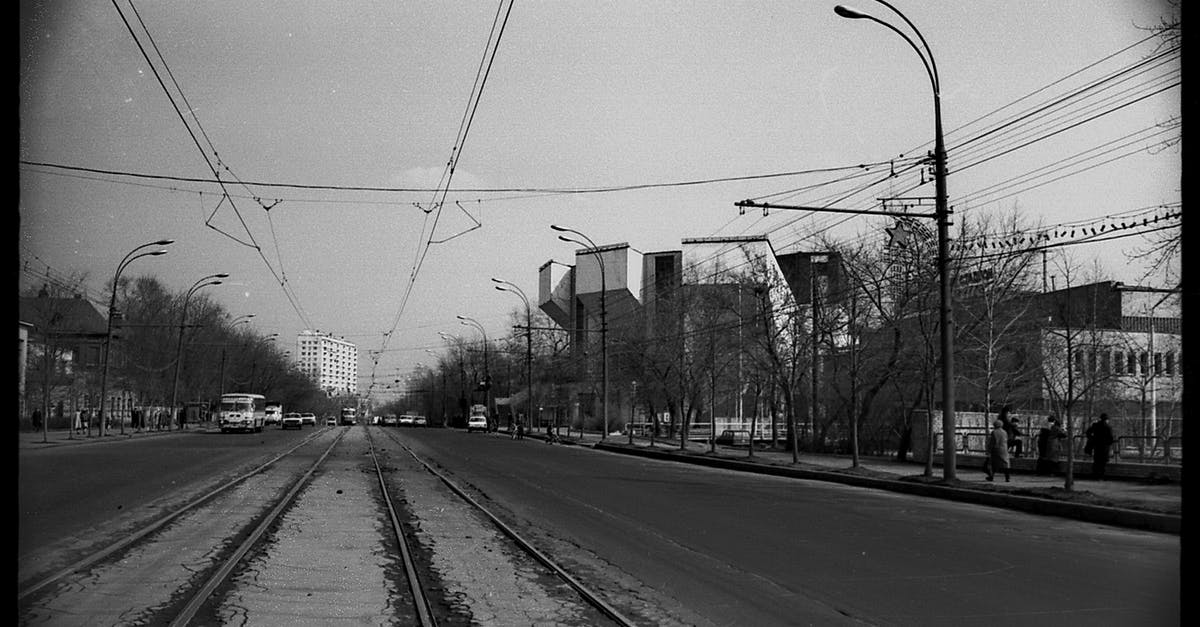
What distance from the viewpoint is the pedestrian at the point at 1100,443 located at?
22.4 meters

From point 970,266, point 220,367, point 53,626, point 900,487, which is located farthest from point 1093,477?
point 220,367

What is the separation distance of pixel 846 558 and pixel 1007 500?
894cm

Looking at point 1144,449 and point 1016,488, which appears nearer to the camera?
point 1016,488

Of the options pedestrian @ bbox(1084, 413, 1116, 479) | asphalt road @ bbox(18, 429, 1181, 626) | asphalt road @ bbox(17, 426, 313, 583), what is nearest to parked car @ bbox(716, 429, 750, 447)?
asphalt road @ bbox(17, 426, 313, 583)

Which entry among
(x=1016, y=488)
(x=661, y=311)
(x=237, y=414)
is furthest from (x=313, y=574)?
(x=237, y=414)

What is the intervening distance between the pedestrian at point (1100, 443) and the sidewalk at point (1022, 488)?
316 mm

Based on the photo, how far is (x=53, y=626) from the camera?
7.13m

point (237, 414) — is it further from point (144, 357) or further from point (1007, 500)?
point (1007, 500)

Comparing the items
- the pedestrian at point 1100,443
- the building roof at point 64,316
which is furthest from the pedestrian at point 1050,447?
the building roof at point 64,316

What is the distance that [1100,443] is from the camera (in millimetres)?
22547

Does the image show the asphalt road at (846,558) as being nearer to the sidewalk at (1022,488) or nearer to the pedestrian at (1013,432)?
the sidewalk at (1022,488)

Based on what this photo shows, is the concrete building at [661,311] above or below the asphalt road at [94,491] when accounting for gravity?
above

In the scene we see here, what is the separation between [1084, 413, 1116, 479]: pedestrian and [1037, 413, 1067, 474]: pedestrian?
126 centimetres

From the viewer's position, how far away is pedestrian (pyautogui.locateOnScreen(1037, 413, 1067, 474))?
24.5m
